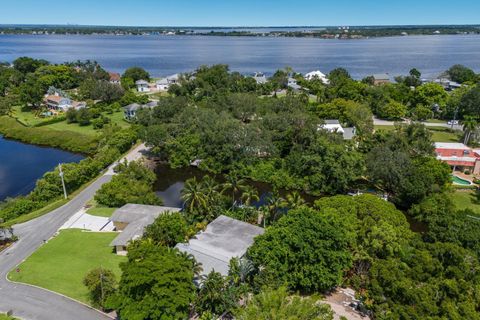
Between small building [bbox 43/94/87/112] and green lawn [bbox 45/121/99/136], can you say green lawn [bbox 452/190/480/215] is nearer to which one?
green lawn [bbox 45/121/99/136]

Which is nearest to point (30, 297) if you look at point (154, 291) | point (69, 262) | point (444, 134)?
point (69, 262)

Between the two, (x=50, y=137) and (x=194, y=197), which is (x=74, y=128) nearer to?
(x=50, y=137)

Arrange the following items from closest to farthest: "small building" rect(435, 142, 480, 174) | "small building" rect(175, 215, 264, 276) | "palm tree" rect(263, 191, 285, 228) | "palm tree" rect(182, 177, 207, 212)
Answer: "small building" rect(175, 215, 264, 276), "palm tree" rect(182, 177, 207, 212), "palm tree" rect(263, 191, 285, 228), "small building" rect(435, 142, 480, 174)

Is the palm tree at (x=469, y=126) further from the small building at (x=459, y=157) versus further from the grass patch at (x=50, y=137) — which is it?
the grass patch at (x=50, y=137)

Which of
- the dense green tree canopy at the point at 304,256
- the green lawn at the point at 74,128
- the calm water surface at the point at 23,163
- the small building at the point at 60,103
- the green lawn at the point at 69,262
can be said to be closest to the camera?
the dense green tree canopy at the point at 304,256

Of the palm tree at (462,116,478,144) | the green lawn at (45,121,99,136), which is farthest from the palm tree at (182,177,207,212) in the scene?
the palm tree at (462,116,478,144)

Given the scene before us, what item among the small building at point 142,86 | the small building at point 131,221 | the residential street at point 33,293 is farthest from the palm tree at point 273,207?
the small building at point 142,86

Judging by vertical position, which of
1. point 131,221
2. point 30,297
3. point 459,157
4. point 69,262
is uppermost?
point 459,157
